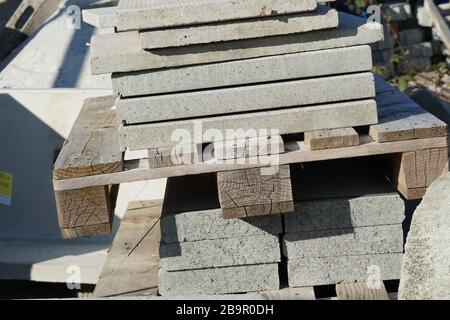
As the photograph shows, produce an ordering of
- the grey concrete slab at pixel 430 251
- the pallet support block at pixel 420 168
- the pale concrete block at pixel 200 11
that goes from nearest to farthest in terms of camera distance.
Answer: the grey concrete slab at pixel 430 251, the pale concrete block at pixel 200 11, the pallet support block at pixel 420 168

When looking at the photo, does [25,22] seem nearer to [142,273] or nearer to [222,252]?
[142,273]

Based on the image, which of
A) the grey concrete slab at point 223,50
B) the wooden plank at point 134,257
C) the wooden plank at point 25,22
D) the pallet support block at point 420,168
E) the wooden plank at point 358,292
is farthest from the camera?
the wooden plank at point 25,22

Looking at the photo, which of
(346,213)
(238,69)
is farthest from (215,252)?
(238,69)

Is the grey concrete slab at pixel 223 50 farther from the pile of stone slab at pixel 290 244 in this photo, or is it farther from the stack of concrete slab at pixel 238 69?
the pile of stone slab at pixel 290 244

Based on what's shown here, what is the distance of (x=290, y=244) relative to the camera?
11.0 feet

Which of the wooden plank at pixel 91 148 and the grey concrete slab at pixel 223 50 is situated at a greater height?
the grey concrete slab at pixel 223 50

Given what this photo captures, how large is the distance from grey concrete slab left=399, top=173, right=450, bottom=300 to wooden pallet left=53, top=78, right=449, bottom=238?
185 mm

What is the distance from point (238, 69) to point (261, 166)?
0.37 metres

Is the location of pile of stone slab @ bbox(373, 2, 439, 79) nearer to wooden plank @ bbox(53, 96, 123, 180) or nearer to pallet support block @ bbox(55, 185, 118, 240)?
wooden plank @ bbox(53, 96, 123, 180)

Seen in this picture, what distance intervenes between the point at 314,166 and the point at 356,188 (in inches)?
16.5

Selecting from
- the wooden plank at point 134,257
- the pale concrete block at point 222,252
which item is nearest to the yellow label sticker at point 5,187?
the wooden plank at point 134,257

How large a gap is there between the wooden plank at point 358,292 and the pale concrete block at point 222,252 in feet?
0.92

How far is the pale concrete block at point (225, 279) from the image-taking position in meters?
3.34
